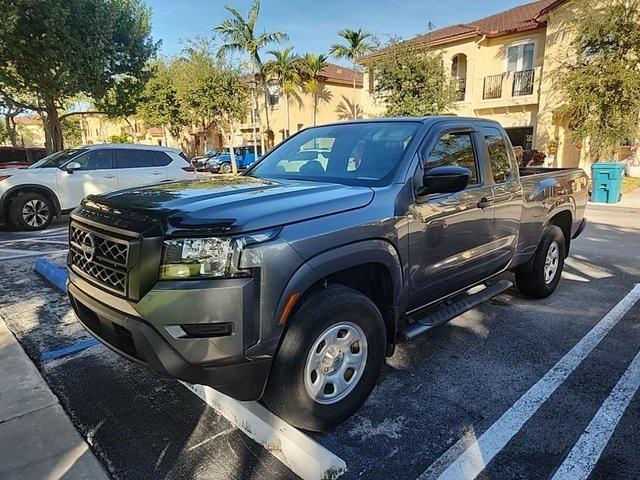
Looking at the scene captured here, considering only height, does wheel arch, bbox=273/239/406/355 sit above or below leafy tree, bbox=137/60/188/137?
below

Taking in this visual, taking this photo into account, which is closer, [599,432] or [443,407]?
[599,432]

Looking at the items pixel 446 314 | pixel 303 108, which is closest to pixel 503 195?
pixel 446 314

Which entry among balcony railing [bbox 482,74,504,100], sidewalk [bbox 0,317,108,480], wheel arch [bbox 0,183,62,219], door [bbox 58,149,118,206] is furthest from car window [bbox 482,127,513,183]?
balcony railing [bbox 482,74,504,100]

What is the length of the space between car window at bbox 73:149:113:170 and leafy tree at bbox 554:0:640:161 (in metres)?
14.6

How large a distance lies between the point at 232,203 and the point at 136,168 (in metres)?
8.98

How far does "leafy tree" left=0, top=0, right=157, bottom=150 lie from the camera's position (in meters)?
13.3

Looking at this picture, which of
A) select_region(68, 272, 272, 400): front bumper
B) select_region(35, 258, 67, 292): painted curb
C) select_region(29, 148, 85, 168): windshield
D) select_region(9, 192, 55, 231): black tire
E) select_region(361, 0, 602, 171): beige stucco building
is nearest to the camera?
select_region(68, 272, 272, 400): front bumper

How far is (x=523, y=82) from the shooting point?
68.8 ft

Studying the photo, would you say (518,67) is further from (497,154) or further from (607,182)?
(497,154)

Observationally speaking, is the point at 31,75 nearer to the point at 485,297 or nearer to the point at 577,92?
the point at 485,297

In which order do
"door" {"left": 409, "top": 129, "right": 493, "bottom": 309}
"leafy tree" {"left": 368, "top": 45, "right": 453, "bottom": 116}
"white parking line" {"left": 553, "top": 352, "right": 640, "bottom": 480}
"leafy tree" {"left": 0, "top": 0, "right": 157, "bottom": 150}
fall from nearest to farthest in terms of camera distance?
"white parking line" {"left": 553, "top": 352, "right": 640, "bottom": 480} → "door" {"left": 409, "top": 129, "right": 493, "bottom": 309} → "leafy tree" {"left": 0, "top": 0, "right": 157, "bottom": 150} → "leafy tree" {"left": 368, "top": 45, "right": 453, "bottom": 116}

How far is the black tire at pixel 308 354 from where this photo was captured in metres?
2.42

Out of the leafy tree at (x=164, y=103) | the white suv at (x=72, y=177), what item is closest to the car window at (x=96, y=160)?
the white suv at (x=72, y=177)

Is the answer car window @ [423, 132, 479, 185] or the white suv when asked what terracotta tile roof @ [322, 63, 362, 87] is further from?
car window @ [423, 132, 479, 185]
